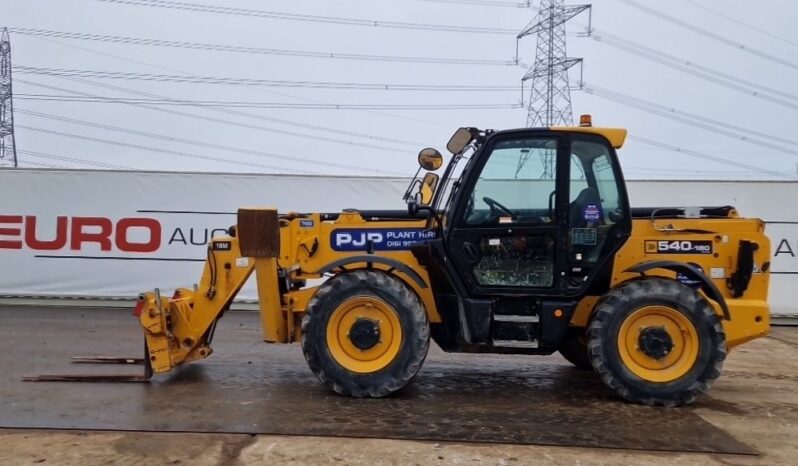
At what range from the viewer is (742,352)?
873 centimetres

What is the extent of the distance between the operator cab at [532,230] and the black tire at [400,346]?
1.47ft

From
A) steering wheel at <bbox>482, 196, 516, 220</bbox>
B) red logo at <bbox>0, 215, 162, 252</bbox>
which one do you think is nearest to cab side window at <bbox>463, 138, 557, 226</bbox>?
steering wheel at <bbox>482, 196, 516, 220</bbox>

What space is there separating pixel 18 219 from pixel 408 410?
32.1 feet

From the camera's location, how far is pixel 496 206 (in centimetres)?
563

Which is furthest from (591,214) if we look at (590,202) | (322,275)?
(322,275)

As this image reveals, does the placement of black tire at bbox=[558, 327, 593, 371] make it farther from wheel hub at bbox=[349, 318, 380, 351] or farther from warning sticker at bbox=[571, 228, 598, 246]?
wheel hub at bbox=[349, 318, 380, 351]

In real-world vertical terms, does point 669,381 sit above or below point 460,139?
below

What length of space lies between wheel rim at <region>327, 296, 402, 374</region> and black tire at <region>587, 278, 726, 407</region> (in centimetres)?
168

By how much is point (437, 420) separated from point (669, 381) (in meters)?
2.00

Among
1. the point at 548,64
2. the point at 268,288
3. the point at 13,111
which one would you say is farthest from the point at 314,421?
the point at 13,111

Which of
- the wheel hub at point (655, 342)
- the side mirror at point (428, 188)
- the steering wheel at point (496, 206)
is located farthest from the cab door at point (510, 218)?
the wheel hub at point (655, 342)

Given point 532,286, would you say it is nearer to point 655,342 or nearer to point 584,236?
point 584,236

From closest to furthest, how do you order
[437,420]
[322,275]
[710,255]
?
[437,420] < [710,255] < [322,275]

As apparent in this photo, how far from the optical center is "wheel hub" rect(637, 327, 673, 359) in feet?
17.6
